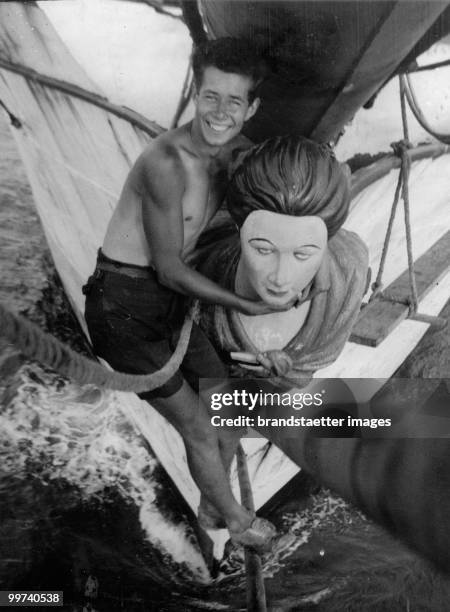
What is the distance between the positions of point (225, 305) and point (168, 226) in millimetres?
204

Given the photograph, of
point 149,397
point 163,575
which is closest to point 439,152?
point 149,397

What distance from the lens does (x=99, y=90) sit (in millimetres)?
1170

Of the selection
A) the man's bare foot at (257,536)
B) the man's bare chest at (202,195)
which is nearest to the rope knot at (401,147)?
the man's bare chest at (202,195)

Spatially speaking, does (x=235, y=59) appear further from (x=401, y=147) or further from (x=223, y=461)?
(x=223, y=461)

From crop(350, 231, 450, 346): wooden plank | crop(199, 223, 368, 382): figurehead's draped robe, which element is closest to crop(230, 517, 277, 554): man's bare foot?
crop(199, 223, 368, 382): figurehead's draped robe

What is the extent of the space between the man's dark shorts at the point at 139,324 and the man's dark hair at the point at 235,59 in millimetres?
391

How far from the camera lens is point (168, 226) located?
3.72ft

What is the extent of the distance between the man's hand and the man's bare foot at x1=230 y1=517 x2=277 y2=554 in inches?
20.6

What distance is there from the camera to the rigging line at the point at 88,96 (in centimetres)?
117

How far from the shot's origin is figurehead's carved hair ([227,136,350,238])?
1.13 meters

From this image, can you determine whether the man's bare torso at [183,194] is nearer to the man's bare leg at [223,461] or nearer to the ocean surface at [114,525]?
the ocean surface at [114,525]

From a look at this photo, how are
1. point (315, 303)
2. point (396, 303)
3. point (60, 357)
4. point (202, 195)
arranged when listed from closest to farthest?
point (60, 357) < point (202, 195) < point (315, 303) < point (396, 303)

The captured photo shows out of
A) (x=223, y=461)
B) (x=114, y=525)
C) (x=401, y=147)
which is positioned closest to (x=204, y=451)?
(x=223, y=461)

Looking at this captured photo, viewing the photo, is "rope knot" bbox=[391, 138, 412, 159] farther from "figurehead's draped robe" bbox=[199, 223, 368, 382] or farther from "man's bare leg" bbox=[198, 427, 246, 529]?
"man's bare leg" bbox=[198, 427, 246, 529]
